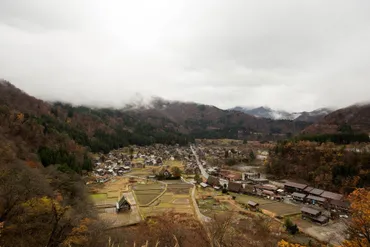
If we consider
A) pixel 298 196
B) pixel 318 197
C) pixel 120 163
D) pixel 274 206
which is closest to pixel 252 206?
pixel 274 206

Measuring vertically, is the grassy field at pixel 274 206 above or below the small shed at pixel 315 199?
below

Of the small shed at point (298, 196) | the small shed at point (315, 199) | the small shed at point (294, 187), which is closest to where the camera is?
the small shed at point (315, 199)

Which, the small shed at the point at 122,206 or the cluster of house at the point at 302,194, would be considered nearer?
the cluster of house at the point at 302,194

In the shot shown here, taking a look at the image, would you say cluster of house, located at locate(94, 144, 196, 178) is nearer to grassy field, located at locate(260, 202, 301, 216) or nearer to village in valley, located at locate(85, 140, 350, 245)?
village in valley, located at locate(85, 140, 350, 245)

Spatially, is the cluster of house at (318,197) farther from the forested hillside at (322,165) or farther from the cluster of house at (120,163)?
the cluster of house at (120,163)

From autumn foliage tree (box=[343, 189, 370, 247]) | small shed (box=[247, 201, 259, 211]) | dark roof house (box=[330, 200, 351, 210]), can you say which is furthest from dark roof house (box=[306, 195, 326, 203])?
autumn foliage tree (box=[343, 189, 370, 247])

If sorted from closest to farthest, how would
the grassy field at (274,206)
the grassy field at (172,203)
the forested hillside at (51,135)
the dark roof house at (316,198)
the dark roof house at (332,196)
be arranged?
1. the grassy field at (172,203)
2. the grassy field at (274,206)
3. the dark roof house at (332,196)
4. the dark roof house at (316,198)
5. the forested hillside at (51,135)

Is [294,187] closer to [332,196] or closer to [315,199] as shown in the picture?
[315,199]

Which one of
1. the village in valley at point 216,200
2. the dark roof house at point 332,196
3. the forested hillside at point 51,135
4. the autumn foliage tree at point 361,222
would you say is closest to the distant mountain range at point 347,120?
the village in valley at point 216,200

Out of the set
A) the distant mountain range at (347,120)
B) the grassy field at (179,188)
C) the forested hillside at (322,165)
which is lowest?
the grassy field at (179,188)

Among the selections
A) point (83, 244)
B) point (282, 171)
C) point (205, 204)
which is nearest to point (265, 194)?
point (205, 204)
